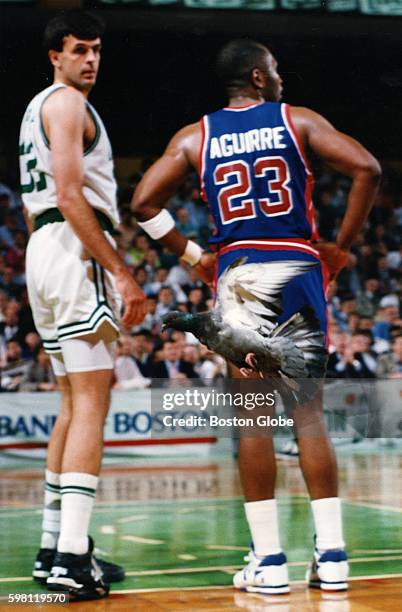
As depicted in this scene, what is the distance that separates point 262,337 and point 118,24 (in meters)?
1.02

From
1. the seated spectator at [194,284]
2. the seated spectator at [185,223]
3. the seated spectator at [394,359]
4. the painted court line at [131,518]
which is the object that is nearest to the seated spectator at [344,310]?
the seated spectator at [394,359]

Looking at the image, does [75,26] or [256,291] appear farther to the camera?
[75,26]

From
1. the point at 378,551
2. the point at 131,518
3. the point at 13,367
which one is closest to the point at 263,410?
the point at 378,551

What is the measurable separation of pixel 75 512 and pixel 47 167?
41.7 inches

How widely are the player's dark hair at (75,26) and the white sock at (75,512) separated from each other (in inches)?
51.7

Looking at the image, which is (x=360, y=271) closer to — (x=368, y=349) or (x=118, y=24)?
(x=368, y=349)

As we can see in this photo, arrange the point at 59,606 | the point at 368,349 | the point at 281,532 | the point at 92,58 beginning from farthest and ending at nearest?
the point at 368,349
the point at 281,532
the point at 92,58
the point at 59,606

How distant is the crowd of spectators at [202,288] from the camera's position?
4898 millimetres

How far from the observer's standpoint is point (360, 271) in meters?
5.96

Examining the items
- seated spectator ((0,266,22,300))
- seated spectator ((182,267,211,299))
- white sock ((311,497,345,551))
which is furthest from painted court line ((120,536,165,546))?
seated spectator ((0,266,22,300))

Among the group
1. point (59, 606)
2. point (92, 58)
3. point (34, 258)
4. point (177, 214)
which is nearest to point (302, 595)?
point (59, 606)

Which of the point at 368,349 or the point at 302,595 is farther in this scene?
the point at 368,349

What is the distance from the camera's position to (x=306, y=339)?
3.18 meters

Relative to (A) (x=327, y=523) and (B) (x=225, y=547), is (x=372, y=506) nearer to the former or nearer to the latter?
(B) (x=225, y=547)
